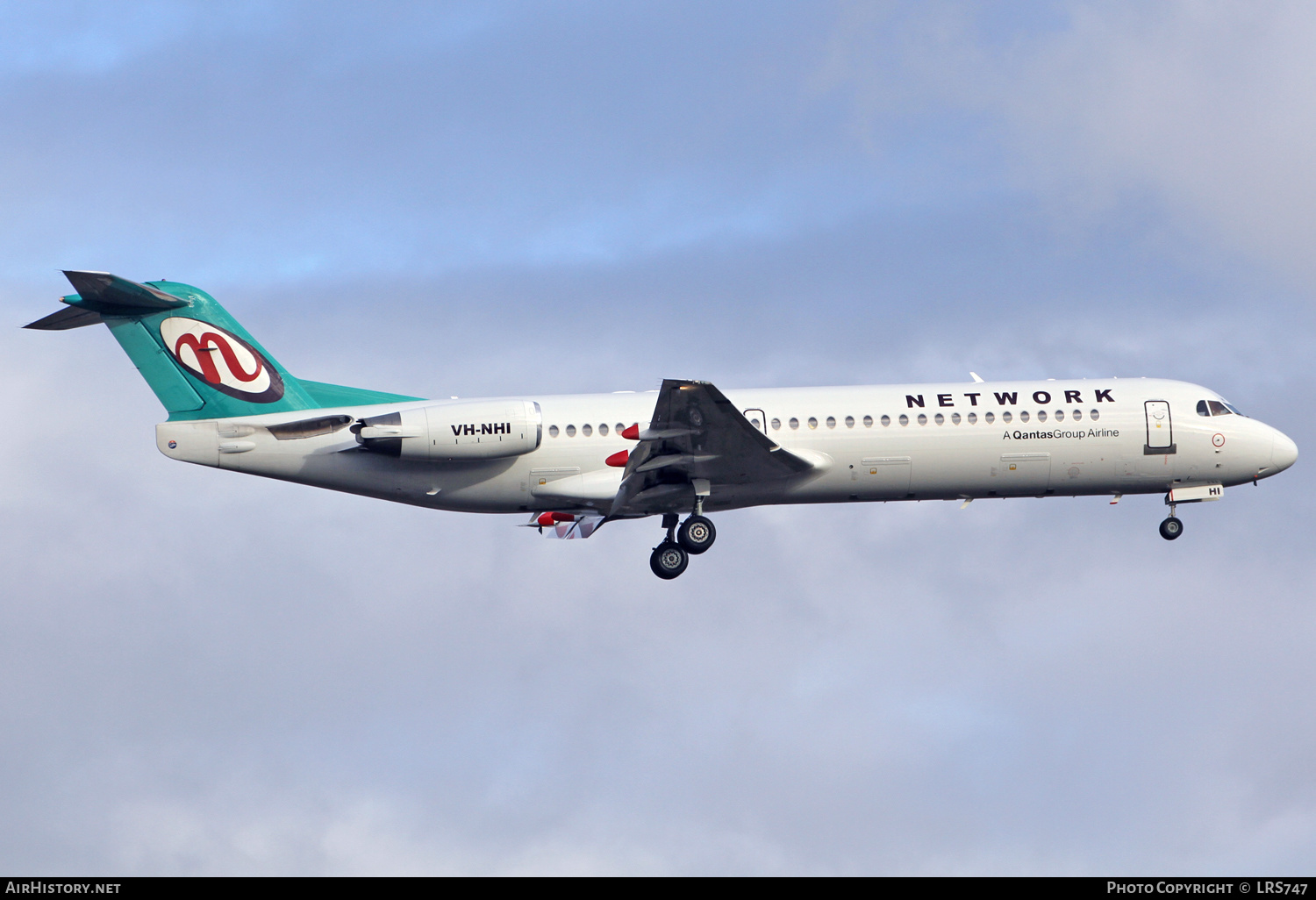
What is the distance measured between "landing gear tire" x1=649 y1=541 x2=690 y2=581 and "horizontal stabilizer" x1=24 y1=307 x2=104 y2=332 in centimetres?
1262

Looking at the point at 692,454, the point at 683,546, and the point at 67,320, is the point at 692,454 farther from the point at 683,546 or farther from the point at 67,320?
the point at 67,320

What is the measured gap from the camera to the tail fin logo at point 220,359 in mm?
31406

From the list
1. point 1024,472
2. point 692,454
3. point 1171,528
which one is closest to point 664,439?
point 692,454

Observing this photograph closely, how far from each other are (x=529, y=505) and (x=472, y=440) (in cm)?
264

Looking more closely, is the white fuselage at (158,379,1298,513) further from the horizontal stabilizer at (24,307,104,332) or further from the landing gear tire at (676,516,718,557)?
the horizontal stabilizer at (24,307,104,332)

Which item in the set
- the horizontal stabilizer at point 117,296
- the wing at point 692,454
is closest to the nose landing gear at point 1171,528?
the wing at point 692,454

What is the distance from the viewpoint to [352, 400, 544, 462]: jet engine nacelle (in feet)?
98.6

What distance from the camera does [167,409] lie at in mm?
31203

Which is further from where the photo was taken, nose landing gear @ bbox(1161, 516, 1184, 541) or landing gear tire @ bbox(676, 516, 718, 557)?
nose landing gear @ bbox(1161, 516, 1184, 541)

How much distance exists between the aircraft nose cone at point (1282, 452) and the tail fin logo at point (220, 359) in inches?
871

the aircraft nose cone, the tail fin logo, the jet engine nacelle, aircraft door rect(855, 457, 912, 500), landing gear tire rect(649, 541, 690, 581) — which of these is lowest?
landing gear tire rect(649, 541, 690, 581)

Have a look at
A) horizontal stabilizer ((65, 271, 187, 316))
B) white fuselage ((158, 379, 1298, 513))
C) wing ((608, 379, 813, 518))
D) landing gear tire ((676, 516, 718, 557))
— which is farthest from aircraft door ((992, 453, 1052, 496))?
horizontal stabilizer ((65, 271, 187, 316))
